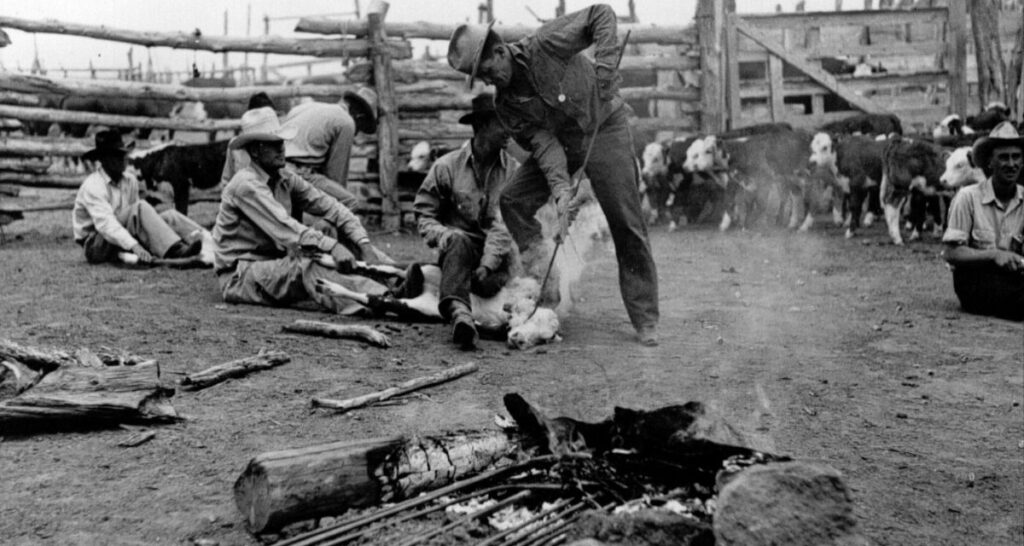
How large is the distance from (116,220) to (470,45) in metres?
5.34

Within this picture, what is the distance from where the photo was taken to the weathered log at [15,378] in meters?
4.99

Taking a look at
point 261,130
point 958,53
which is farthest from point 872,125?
point 261,130

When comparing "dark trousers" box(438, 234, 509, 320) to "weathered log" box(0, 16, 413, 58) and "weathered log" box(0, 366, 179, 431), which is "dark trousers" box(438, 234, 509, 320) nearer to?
"weathered log" box(0, 366, 179, 431)

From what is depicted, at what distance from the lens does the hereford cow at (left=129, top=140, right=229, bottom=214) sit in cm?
1345

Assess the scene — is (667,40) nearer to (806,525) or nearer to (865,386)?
(865,386)

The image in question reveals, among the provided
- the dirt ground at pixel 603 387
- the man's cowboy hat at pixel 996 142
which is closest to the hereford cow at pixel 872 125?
the dirt ground at pixel 603 387

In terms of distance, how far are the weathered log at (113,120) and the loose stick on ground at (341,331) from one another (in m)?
6.94

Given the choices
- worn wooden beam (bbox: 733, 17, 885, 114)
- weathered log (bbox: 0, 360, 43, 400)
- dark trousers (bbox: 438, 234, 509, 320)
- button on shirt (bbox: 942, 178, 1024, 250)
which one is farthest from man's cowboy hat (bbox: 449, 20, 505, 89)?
worn wooden beam (bbox: 733, 17, 885, 114)

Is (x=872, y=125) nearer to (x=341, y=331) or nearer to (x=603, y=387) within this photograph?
(x=341, y=331)

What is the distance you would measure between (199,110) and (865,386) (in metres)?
18.8

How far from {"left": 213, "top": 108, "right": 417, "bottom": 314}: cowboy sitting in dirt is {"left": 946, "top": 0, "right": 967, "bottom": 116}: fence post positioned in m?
10.5

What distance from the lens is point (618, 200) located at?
21.7 feet

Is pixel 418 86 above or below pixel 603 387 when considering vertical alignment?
above

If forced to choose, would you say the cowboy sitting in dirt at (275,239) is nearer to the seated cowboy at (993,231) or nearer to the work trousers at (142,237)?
the work trousers at (142,237)
